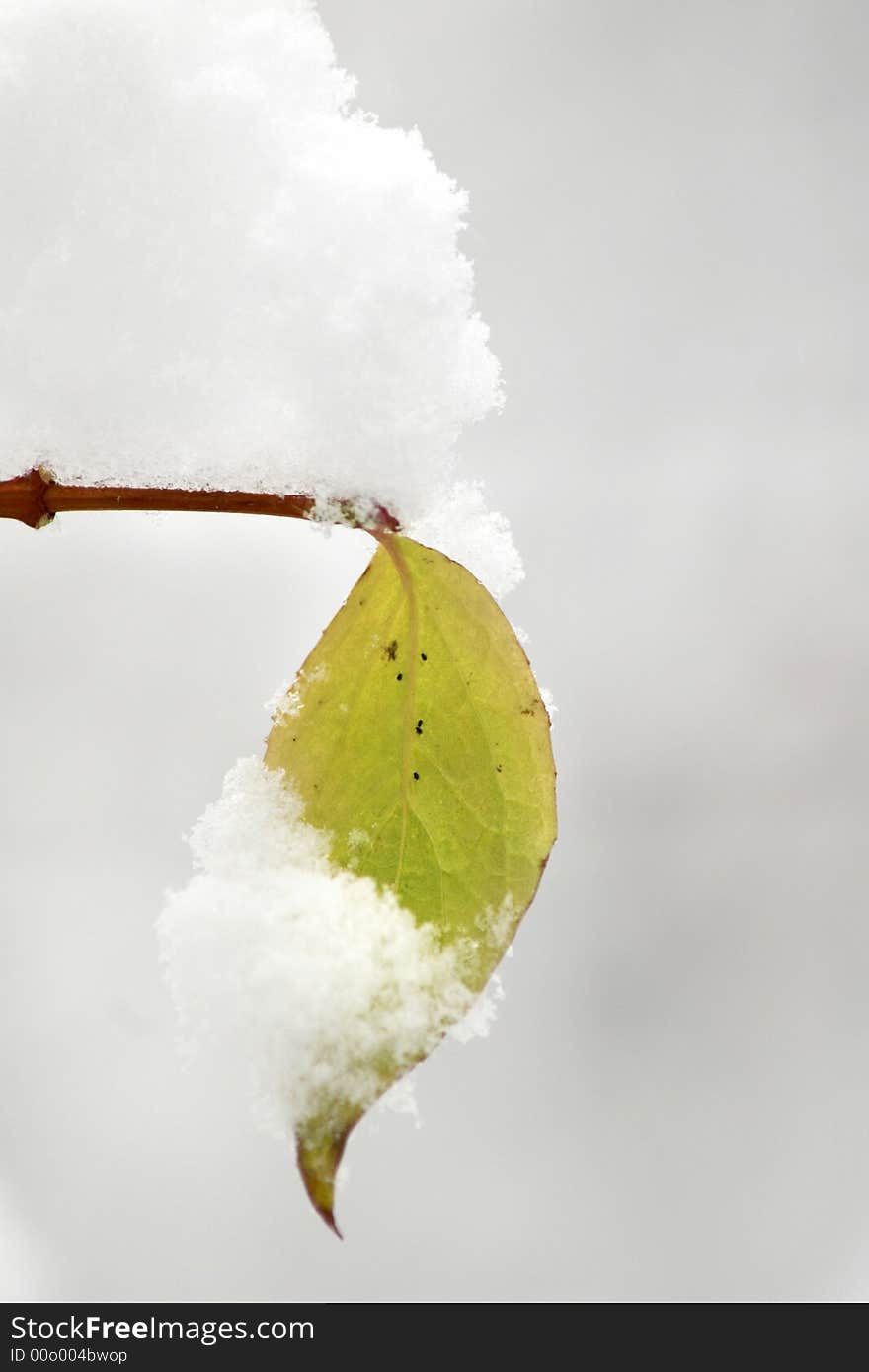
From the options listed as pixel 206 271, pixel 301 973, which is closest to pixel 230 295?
pixel 206 271

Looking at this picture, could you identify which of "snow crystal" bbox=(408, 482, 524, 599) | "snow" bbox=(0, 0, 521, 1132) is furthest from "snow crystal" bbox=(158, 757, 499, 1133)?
"snow crystal" bbox=(408, 482, 524, 599)

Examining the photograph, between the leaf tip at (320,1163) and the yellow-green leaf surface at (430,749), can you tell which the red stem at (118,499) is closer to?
the yellow-green leaf surface at (430,749)

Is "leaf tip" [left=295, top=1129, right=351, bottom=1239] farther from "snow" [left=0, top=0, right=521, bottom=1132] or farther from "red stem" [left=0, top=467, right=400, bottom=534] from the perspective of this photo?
"red stem" [left=0, top=467, right=400, bottom=534]

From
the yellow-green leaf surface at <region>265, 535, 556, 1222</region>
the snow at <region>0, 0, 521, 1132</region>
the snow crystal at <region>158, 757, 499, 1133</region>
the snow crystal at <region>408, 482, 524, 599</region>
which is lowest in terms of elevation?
the snow crystal at <region>158, 757, 499, 1133</region>

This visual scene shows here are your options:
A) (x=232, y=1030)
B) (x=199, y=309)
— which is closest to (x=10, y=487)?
(x=199, y=309)

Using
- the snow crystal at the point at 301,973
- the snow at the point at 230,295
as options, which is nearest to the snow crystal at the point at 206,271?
the snow at the point at 230,295

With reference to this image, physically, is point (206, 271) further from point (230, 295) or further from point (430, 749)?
point (430, 749)
